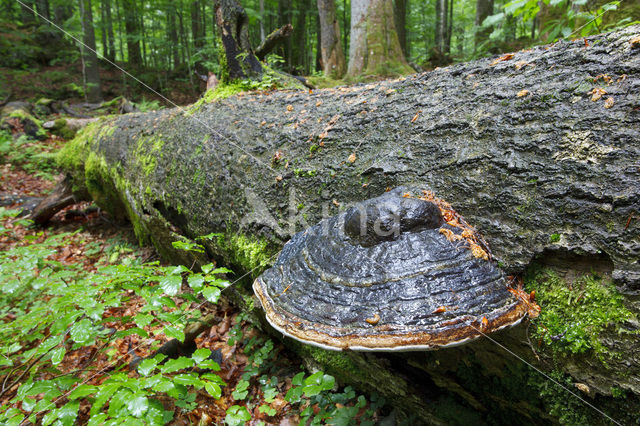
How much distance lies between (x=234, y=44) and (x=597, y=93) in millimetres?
4377

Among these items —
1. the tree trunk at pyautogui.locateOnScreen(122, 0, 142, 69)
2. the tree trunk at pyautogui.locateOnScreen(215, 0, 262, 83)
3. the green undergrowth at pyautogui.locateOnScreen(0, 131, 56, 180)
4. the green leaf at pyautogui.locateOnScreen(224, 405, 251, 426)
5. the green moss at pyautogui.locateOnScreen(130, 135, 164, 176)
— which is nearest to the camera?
the green leaf at pyautogui.locateOnScreen(224, 405, 251, 426)

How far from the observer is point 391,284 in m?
1.17

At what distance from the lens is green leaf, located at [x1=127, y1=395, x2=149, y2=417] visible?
1.39 m

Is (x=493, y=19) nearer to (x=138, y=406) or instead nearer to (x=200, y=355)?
(x=200, y=355)

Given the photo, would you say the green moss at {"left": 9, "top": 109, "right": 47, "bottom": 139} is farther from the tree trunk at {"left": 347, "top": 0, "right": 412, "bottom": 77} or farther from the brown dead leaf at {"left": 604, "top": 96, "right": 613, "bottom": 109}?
the brown dead leaf at {"left": 604, "top": 96, "right": 613, "bottom": 109}

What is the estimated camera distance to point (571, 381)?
3.90ft

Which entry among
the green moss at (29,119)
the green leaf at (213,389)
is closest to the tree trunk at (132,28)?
the green moss at (29,119)

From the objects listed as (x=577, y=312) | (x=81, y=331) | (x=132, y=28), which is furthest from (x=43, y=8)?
(x=577, y=312)

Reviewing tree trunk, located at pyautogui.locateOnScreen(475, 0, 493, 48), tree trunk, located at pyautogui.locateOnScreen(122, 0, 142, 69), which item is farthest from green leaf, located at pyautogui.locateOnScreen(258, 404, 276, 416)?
tree trunk, located at pyautogui.locateOnScreen(122, 0, 142, 69)

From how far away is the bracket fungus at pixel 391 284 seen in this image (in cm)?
106

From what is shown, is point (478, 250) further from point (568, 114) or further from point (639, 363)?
point (568, 114)

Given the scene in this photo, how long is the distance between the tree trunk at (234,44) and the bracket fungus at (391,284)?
3.66 meters

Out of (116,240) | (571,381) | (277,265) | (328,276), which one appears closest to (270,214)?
(277,265)

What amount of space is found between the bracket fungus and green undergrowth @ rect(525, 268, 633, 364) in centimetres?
15
